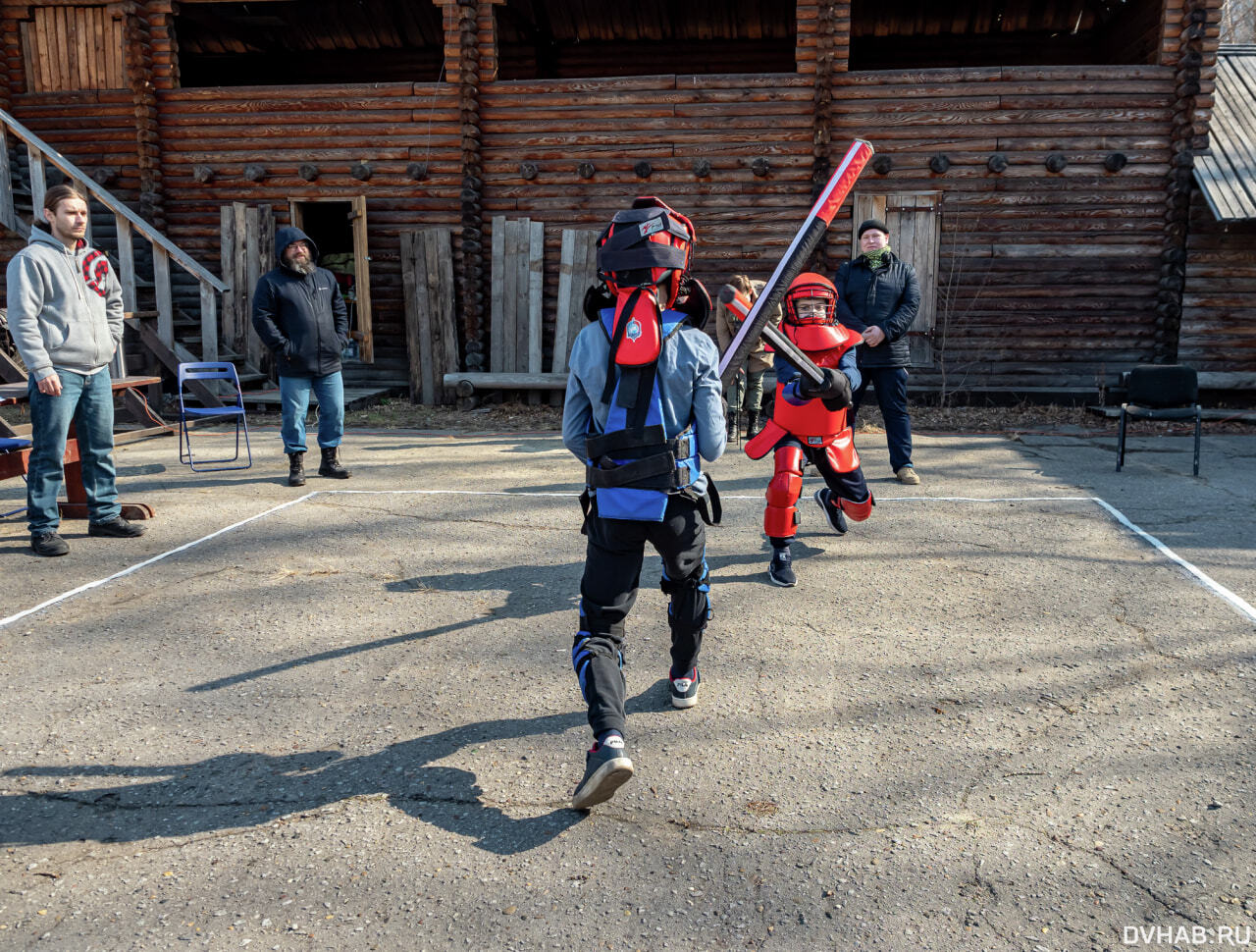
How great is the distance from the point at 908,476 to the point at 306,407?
508 cm

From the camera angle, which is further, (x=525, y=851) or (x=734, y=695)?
(x=734, y=695)

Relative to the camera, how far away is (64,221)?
5.72m

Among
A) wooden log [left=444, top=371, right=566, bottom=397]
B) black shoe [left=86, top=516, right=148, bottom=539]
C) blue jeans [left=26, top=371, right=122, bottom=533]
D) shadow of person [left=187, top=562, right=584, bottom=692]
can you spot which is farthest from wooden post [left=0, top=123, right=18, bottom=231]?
shadow of person [left=187, top=562, right=584, bottom=692]

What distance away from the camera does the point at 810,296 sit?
568 cm

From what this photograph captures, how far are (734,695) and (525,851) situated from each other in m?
1.37

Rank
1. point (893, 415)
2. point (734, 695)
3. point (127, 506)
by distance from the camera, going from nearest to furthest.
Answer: point (734, 695)
point (127, 506)
point (893, 415)

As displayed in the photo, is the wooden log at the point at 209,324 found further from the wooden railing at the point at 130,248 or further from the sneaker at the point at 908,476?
the sneaker at the point at 908,476

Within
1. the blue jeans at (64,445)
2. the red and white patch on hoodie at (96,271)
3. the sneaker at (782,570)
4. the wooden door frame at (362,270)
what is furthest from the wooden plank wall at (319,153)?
the sneaker at (782,570)

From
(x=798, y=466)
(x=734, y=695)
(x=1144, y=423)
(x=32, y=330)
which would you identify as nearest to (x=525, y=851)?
A: (x=734, y=695)

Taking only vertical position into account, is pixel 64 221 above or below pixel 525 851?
above

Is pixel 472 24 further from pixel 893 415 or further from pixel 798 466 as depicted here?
pixel 798 466

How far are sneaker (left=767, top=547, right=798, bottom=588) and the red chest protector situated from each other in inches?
23.4

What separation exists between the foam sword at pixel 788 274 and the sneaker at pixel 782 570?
4.27 feet

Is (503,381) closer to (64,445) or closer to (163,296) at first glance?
(163,296)
